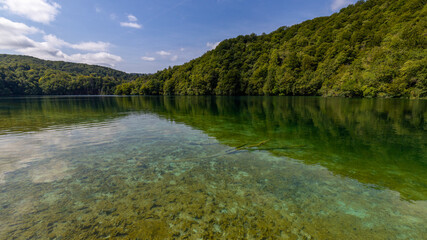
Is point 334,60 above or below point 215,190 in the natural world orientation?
above

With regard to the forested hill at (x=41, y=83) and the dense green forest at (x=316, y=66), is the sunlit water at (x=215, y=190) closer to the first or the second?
the dense green forest at (x=316, y=66)

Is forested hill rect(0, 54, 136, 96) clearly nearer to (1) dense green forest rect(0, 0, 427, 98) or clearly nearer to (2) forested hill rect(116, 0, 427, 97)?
(1) dense green forest rect(0, 0, 427, 98)

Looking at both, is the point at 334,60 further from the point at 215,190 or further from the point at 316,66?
the point at 215,190

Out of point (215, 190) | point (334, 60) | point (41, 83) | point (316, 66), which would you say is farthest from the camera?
point (41, 83)

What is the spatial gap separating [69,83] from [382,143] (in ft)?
737

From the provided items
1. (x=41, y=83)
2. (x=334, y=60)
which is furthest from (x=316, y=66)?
(x=41, y=83)

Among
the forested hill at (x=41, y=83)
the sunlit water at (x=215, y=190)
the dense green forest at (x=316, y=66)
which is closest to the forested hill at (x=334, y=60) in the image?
the dense green forest at (x=316, y=66)

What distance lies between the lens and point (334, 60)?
80.9m

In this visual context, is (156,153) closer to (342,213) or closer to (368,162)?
(342,213)

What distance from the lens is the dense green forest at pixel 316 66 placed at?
53.7 m

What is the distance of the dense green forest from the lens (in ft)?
176

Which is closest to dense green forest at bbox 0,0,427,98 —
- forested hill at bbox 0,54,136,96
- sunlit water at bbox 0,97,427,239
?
forested hill at bbox 0,54,136,96

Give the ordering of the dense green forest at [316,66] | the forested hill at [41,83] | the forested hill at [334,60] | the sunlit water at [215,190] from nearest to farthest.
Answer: the sunlit water at [215,190] → the forested hill at [334,60] → the dense green forest at [316,66] → the forested hill at [41,83]

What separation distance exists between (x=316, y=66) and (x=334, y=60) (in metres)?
11.8
